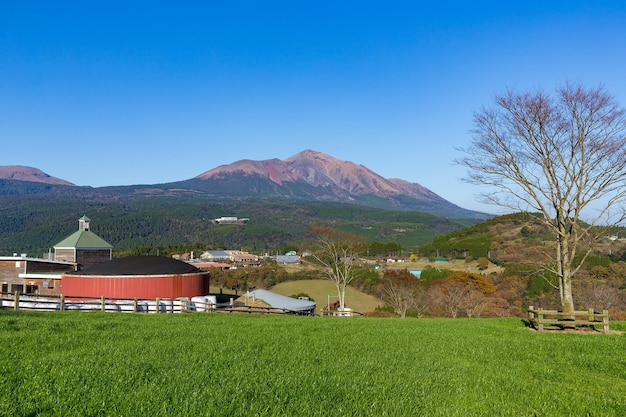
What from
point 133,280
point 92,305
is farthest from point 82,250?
point 92,305

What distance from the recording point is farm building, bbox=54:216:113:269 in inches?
2101

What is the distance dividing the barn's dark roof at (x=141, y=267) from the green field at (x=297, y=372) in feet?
65.9

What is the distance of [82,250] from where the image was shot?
54000 mm

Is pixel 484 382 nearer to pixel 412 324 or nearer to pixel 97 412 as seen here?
pixel 97 412

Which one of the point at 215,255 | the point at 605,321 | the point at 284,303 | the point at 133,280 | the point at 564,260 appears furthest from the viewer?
the point at 215,255

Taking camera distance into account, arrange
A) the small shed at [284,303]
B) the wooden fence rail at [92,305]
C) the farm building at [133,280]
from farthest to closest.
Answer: the small shed at [284,303] < the farm building at [133,280] < the wooden fence rail at [92,305]

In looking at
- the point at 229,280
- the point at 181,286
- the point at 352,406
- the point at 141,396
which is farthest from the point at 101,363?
the point at 229,280

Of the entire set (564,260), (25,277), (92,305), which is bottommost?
(25,277)

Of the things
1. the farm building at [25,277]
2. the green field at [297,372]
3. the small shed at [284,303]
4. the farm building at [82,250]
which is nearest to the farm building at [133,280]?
the farm building at [25,277]

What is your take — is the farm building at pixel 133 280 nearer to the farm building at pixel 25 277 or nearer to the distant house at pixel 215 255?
the farm building at pixel 25 277

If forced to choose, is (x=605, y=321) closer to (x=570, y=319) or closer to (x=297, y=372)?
(x=570, y=319)

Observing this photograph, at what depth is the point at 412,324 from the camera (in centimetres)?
2286

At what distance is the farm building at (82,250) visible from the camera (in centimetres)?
5338

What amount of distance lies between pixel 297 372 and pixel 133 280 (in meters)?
30.2
